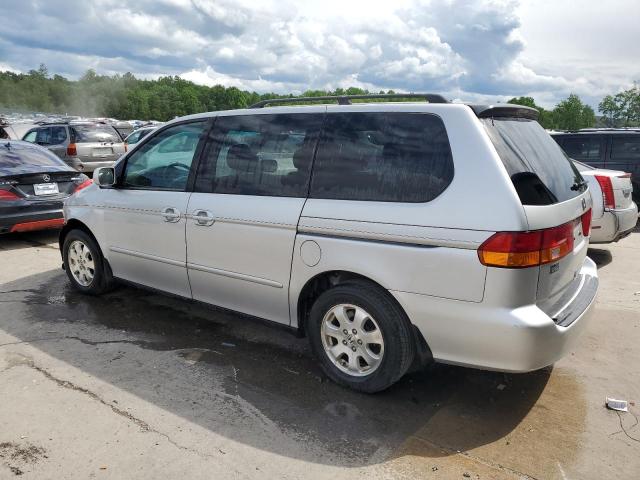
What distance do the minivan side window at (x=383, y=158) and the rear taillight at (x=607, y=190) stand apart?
457 centimetres

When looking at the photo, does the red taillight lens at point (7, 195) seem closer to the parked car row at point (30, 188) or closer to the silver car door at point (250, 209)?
the parked car row at point (30, 188)

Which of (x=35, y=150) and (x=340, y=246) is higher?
(x=35, y=150)

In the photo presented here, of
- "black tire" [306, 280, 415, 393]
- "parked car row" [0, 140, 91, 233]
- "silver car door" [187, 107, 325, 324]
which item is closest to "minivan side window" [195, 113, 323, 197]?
"silver car door" [187, 107, 325, 324]

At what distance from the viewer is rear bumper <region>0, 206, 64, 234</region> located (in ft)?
22.8

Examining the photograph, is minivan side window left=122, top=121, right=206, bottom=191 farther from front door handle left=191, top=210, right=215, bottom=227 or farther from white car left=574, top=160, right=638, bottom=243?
white car left=574, top=160, right=638, bottom=243

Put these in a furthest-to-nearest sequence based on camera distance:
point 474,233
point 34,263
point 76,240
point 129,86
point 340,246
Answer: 1. point 129,86
2. point 34,263
3. point 76,240
4. point 340,246
5. point 474,233

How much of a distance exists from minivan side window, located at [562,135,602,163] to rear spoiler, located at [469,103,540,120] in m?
6.33

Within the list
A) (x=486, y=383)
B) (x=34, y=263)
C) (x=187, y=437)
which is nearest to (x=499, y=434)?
(x=486, y=383)

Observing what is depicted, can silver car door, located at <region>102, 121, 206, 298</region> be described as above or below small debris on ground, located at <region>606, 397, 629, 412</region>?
above

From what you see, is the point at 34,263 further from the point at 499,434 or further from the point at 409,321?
the point at 499,434

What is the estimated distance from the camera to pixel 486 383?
3535mm

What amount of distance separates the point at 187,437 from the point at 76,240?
305cm

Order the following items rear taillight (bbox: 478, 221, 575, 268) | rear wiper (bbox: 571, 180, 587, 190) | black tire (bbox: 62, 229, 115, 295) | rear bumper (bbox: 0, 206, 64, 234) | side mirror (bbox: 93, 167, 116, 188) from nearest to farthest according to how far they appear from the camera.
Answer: rear taillight (bbox: 478, 221, 575, 268) → rear wiper (bbox: 571, 180, 587, 190) → side mirror (bbox: 93, 167, 116, 188) → black tire (bbox: 62, 229, 115, 295) → rear bumper (bbox: 0, 206, 64, 234)

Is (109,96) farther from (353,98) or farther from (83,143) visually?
(353,98)
